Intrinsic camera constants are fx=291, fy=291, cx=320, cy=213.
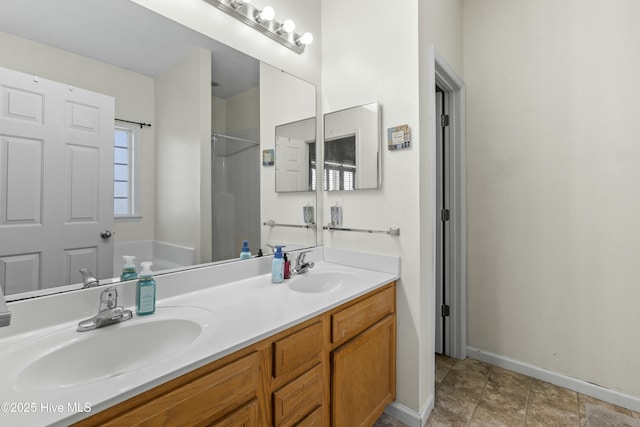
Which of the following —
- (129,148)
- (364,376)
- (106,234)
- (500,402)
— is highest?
(129,148)

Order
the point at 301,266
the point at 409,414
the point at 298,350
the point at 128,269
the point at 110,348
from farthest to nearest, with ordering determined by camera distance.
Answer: the point at 301,266 → the point at 409,414 → the point at 128,269 → the point at 298,350 → the point at 110,348

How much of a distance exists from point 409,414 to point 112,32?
2236 mm

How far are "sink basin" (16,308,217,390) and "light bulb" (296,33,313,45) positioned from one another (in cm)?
166

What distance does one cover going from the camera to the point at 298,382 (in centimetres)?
103

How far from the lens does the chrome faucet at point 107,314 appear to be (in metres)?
0.91

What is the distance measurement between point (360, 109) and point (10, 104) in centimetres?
151

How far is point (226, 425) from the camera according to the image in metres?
0.79

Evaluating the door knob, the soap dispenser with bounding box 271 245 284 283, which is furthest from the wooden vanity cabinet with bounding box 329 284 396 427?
the door knob

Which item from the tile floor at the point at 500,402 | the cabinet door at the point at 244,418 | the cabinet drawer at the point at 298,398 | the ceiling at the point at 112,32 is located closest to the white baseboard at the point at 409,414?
the tile floor at the point at 500,402

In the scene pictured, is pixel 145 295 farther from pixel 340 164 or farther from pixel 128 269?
pixel 340 164

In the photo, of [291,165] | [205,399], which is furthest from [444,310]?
[205,399]

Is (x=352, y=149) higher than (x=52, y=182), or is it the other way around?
(x=352, y=149)

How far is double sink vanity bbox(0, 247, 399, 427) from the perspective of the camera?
636 mm

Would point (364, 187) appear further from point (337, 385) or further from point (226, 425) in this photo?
point (226, 425)
